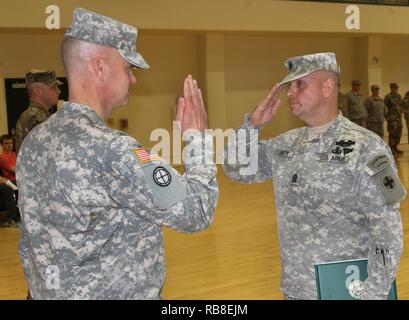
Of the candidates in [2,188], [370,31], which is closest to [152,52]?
[370,31]

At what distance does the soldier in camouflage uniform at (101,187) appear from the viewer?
5.10 ft

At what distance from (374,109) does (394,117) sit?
0.80 meters

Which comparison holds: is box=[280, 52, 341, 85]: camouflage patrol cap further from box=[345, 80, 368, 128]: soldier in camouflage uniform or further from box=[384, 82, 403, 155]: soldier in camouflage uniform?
box=[384, 82, 403, 155]: soldier in camouflage uniform

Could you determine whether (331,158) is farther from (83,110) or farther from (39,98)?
(39,98)

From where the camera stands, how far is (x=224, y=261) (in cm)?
540

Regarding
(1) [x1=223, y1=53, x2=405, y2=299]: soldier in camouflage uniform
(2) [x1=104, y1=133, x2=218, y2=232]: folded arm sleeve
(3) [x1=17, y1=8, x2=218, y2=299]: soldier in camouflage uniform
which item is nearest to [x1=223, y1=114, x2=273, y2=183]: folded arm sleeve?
(1) [x1=223, y1=53, x2=405, y2=299]: soldier in camouflage uniform

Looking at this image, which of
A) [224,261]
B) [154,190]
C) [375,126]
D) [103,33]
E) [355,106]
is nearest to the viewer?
[154,190]

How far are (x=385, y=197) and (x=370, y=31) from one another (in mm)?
13674

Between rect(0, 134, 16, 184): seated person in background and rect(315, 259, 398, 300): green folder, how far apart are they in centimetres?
637

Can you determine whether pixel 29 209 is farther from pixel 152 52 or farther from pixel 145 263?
pixel 152 52

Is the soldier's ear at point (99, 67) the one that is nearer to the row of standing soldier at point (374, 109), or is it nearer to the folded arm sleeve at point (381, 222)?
the folded arm sleeve at point (381, 222)

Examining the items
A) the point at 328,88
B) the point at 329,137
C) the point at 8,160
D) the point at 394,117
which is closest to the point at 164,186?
the point at 329,137

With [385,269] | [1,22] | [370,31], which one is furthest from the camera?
[370,31]

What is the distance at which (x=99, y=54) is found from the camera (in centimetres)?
166
